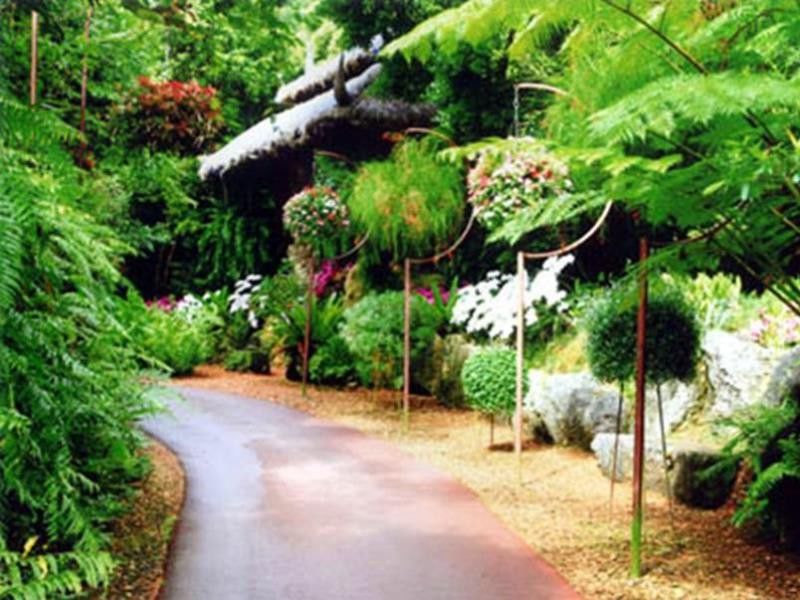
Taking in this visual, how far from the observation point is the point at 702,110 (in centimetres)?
265

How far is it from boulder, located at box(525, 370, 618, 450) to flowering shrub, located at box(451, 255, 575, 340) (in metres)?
0.90

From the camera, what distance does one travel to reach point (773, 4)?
9.58 ft

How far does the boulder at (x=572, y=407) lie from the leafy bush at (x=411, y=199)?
9.01 feet

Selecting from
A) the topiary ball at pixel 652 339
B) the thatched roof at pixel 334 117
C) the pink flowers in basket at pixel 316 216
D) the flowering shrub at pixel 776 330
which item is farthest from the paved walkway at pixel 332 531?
the thatched roof at pixel 334 117

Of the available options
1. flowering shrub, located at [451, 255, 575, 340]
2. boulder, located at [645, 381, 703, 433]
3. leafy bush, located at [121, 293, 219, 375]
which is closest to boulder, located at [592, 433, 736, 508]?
boulder, located at [645, 381, 703, 433]

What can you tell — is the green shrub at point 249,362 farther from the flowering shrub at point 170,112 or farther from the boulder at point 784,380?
the boulder at point 784,380

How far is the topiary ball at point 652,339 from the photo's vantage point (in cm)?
527

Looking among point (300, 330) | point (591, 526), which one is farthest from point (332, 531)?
point (300, 330)

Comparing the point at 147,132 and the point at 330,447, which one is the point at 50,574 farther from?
the point at 147,132

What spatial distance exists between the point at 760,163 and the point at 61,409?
2.77 m

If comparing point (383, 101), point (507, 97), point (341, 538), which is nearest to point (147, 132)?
point (383, 101)

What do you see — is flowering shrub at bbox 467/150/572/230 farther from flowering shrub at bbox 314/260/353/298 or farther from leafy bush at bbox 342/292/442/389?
flowering shrub at bbox 314/260/353/298

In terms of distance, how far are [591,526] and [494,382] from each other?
7.08 feet

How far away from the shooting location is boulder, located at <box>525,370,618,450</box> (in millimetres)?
6716
